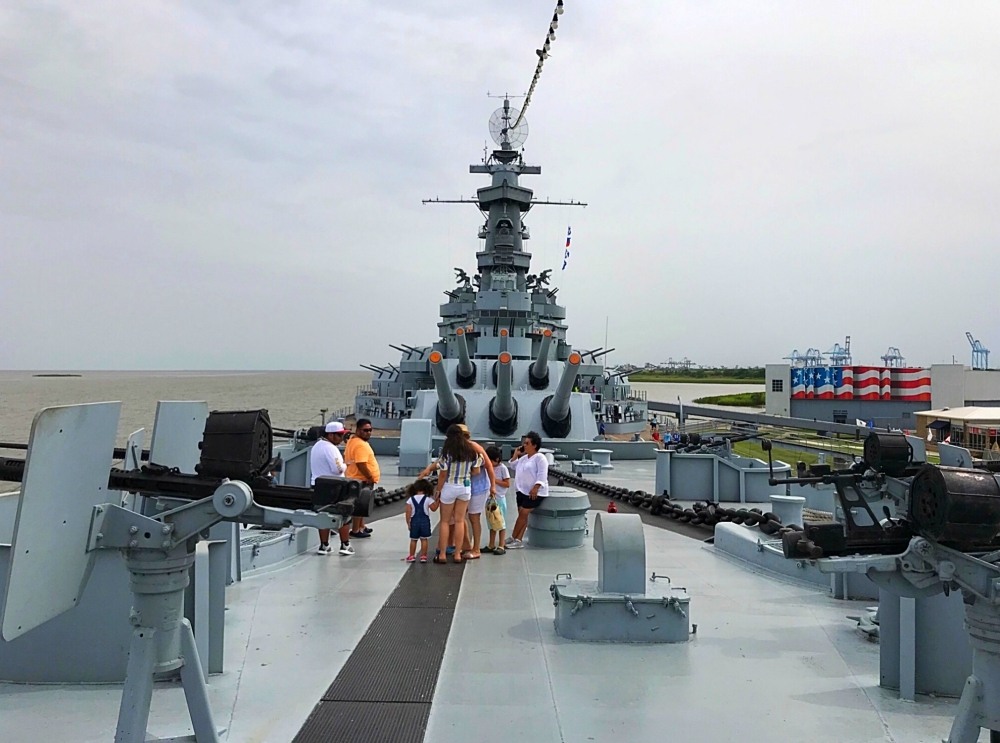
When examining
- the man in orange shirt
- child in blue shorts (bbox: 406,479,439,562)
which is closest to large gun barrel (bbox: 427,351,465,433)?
the man in orange shirt

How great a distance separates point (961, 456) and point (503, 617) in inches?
83.5

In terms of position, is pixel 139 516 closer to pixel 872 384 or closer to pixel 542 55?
pixel 542 55

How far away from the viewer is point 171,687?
102 inches

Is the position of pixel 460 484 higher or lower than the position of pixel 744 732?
higher

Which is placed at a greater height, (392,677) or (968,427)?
(968,427)

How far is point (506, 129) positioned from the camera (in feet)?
60.7

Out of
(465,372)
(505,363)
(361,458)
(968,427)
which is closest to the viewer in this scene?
(361,458)

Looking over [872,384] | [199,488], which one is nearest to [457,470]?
[199,488]

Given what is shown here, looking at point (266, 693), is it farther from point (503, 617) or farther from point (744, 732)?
point (744, 732)

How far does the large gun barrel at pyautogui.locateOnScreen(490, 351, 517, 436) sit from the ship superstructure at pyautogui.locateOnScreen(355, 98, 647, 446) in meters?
0.02

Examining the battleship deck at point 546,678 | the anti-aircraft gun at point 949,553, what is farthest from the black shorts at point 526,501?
the anti-aircraft gun at point 949,553

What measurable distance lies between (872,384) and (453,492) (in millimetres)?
30005

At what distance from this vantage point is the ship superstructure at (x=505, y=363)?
36.4ft

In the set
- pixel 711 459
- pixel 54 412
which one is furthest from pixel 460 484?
pixel 711 459
